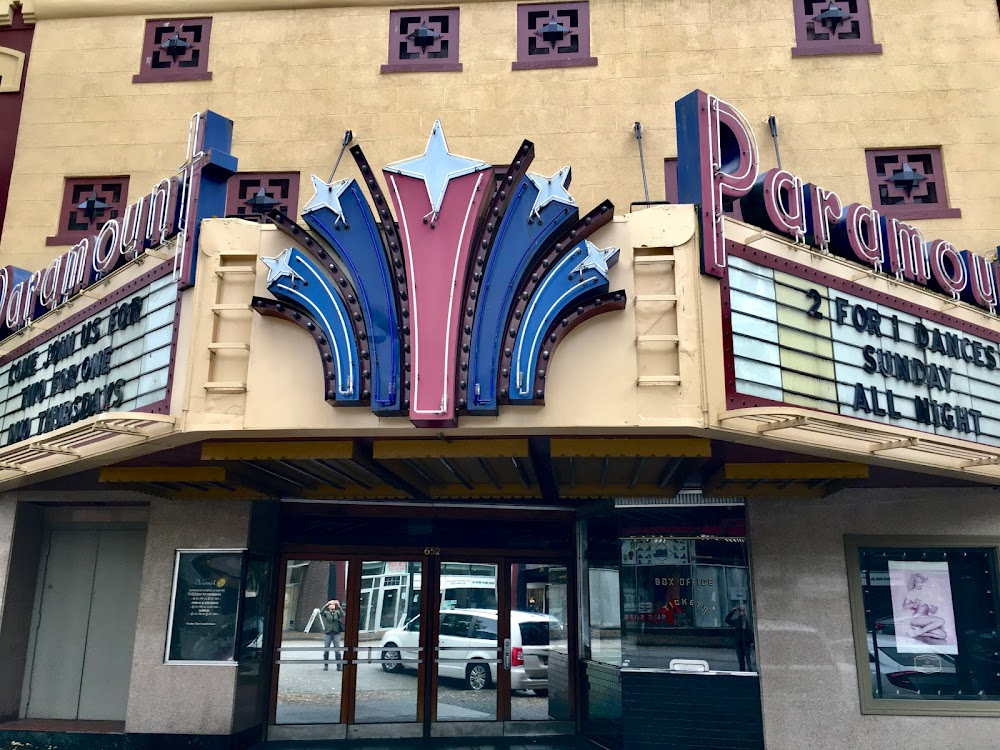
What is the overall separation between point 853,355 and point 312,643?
8.37 metres

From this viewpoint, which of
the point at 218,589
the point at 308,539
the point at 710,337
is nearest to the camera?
the point at 710,337

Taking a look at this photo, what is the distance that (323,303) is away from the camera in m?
8.44

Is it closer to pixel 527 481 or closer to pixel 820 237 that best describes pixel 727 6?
pixel 820 237

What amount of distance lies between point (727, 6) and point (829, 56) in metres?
1.82

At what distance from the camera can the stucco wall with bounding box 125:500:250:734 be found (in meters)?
11.6

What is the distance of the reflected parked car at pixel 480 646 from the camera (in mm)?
12750

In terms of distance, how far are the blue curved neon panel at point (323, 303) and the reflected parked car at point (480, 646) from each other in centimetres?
599

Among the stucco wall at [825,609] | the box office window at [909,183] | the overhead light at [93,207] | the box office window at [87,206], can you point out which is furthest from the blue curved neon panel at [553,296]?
the overhead light at [93,207]

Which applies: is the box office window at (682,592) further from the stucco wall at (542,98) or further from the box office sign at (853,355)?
the stucco wall at (542,98)

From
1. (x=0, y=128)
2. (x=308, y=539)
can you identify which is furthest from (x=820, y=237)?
(x=0, y=128)

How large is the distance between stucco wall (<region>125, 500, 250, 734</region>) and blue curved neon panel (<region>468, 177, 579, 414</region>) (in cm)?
577

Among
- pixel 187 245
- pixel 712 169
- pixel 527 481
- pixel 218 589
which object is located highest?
pixel 712 169

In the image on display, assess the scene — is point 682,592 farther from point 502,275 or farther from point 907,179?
point 907,179

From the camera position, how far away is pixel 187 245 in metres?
8.95
